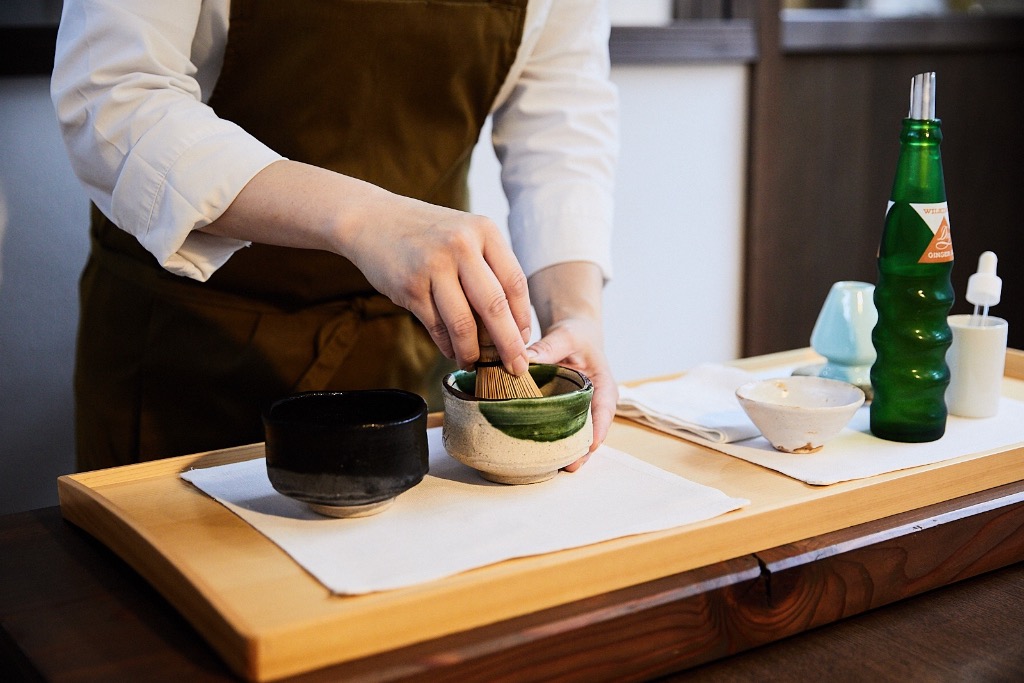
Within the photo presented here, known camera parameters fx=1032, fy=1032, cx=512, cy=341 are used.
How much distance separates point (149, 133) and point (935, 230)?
31.7 inches

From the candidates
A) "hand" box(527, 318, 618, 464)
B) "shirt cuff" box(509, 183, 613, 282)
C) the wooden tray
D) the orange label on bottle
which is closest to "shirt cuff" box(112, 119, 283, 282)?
the wooden tray

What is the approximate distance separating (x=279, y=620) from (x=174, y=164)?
50 cm

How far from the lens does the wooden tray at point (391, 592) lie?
715 mm

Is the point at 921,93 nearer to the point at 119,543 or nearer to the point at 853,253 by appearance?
the point at 119,543

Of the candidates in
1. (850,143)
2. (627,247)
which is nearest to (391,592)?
(627,247)

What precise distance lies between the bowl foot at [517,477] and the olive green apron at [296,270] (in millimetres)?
517

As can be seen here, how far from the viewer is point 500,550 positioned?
0.81 m

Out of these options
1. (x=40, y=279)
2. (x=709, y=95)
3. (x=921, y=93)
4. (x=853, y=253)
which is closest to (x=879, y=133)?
(x=853, y=253)

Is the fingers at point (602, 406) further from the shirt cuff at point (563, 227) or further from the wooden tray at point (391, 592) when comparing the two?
the shirt cuff at point (563, 227)

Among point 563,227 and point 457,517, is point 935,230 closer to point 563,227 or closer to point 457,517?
point 563,227

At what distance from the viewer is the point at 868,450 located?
1.08 m

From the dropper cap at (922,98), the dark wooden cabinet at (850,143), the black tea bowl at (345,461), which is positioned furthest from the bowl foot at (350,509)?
the dark wooden cabinet at (850,143)

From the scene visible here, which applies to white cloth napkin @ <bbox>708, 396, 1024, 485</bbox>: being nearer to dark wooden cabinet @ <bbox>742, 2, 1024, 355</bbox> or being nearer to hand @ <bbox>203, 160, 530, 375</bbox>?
hand @ <bbox>203, 160, 530, 375</bbox>

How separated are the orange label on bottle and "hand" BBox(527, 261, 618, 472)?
363 millimetres
